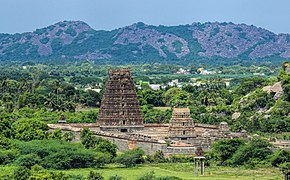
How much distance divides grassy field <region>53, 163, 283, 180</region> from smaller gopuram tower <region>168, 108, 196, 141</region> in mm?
8557

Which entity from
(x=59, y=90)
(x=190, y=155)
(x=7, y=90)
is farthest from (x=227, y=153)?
(x=7, y=90)

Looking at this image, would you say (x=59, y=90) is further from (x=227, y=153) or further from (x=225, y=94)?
(x=227, y=153)

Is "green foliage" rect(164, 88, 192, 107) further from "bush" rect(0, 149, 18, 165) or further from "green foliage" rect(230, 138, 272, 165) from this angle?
"bush" rect(0, 149, 18, 165)

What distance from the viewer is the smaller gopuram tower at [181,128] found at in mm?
79562

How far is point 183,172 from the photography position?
219 ft

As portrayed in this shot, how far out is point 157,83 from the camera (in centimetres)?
18112

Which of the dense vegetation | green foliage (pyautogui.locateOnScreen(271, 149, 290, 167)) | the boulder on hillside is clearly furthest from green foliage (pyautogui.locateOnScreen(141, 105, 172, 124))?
green foliage (pyautogui.locateOnScreen(271, 149, 290, 167))

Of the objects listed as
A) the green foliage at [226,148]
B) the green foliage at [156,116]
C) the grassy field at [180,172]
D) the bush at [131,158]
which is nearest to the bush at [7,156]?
the grassy field at [180,172]

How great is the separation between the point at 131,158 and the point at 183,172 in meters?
5.23

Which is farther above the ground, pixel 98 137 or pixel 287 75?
pixel 287 75

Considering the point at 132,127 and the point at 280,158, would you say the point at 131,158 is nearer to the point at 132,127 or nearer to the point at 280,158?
the point at 280,158

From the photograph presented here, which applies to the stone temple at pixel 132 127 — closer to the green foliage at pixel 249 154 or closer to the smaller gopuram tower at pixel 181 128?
the smaller gopuram tower at pixel 181 128

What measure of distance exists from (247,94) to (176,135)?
40.3 meters

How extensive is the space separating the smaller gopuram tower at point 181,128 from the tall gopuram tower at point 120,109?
19.5 ft
